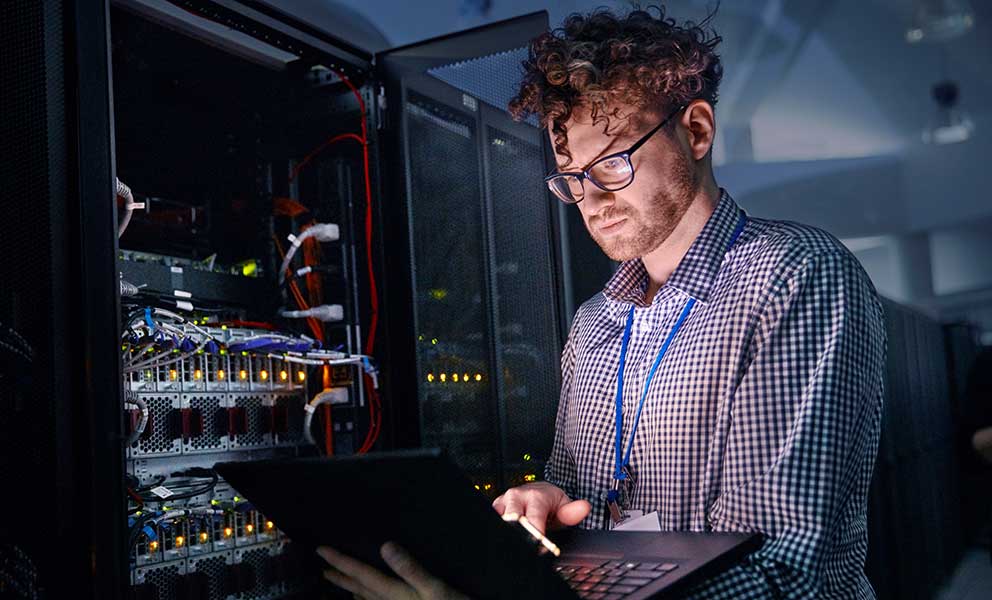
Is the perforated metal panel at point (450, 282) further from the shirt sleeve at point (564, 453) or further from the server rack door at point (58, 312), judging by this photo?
the server rack door at point (58, 312)

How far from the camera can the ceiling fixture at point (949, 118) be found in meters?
5.89

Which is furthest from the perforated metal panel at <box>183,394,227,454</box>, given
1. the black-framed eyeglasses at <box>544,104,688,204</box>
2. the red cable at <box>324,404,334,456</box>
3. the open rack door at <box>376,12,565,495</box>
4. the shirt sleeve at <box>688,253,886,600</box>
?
the shirt sleeve at <box>688,253,886,600</box>

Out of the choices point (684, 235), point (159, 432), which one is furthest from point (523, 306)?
point (159, 432)

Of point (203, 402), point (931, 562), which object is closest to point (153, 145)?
point (203, 402)

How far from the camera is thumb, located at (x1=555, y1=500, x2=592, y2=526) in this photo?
3.84ft

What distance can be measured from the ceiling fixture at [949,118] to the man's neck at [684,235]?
17.6ft

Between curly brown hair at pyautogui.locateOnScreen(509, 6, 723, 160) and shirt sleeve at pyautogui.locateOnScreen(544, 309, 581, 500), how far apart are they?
1.31 ft

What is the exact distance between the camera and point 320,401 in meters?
1.72

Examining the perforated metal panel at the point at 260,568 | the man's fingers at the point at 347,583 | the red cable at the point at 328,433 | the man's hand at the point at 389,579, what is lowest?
the perforated metal panel at the point at 260,568

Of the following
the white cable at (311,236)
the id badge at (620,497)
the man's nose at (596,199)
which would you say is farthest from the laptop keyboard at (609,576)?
the white cable at (311,236)

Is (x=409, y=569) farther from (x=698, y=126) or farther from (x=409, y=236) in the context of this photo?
(x=409, y=236)

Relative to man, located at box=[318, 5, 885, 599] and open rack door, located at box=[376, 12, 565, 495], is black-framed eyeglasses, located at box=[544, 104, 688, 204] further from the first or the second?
open rack door, located at box=[376, 12, 565, 495]

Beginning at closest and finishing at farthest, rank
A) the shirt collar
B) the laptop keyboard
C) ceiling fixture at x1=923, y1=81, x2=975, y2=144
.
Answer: the laptop keyboard < the shirt collar < ceiling fixture at x1=923, y1=81, x2=975, y2=144

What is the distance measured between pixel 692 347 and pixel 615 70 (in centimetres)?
46
